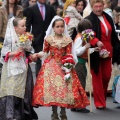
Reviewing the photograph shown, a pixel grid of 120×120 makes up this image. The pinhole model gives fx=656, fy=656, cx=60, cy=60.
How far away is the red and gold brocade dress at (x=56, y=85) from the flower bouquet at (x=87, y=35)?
2.52 ft

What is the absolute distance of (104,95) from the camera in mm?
11547

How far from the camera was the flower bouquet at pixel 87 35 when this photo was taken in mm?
10784

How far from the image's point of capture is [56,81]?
9.80m

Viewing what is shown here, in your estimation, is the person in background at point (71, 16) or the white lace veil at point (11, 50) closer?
the white lace veil at point (11, 50)

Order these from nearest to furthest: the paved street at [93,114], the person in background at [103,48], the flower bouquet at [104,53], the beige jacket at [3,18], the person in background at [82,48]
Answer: the paved street at [93,114]
the person in background at [82,48]
the flower bouquet at [104,53]
the person in background at [103,48]
the beige jacket at [3,18]

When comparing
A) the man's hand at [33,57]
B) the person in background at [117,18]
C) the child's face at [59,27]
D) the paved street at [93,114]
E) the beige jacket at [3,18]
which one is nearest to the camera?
the man's hand at [33,57]

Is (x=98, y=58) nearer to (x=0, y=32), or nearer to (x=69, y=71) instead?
(x=69, y=71)

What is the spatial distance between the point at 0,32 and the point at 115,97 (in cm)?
280

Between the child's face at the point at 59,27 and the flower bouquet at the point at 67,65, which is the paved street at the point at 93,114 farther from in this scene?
the child's face at the point at 59,27

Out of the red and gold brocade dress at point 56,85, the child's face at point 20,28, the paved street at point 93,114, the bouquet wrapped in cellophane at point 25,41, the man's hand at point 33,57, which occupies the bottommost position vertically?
the paved street at point 93,114

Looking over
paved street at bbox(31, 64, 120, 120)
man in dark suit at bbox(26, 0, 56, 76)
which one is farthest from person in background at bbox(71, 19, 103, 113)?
man in dark suit at bbox(26, 0, 56, 76)

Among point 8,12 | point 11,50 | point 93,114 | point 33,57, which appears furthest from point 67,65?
point 8,12

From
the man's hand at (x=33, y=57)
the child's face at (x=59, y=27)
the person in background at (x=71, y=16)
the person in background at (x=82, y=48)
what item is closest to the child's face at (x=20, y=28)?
the man's hand at (x=33, y=57)

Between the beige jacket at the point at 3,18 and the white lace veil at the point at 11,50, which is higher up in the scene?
the beige jacket at the point at 3,18
